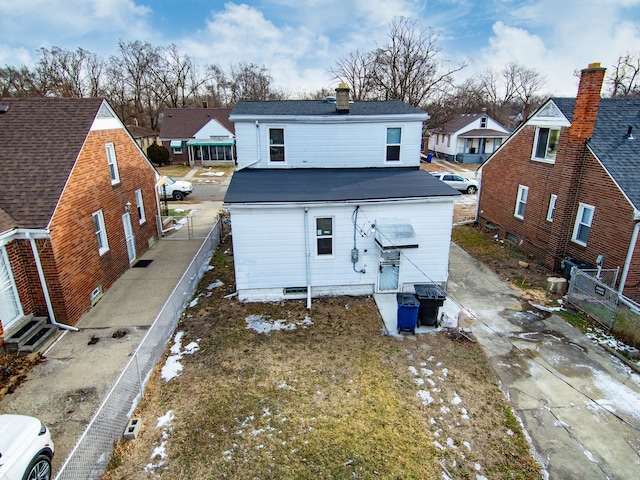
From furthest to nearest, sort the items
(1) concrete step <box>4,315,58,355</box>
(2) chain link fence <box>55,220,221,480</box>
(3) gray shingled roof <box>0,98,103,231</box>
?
1. (3) gray shingled roof <box>0,98,103,231</box>
2. (1) concrete step <box>4,315,58,355</box>
3. (2) chain link fence <box>55,220,221,480</box>

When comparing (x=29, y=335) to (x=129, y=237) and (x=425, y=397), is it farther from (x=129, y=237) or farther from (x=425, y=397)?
(x=425, y=397)

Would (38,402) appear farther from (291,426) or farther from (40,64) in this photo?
(40,64)

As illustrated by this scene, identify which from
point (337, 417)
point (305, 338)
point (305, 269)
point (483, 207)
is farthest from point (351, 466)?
point (483, 207)

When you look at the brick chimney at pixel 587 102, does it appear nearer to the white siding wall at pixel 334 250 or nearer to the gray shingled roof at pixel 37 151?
the white siding wall at pixel 334 250

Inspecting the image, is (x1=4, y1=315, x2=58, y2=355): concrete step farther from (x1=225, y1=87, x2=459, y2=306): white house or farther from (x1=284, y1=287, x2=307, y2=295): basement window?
(x1=284, y1=287, x2=307, y2=295): basement window

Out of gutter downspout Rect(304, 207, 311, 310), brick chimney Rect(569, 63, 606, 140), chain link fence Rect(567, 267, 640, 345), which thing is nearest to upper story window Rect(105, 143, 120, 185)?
gutter downspout Rect(304, 207, 311, 310)

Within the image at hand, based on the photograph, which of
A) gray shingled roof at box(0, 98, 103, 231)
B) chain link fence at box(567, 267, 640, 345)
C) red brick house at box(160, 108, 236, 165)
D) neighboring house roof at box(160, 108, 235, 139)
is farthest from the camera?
neighboring house roof at box(160, 108, 235, 139)
